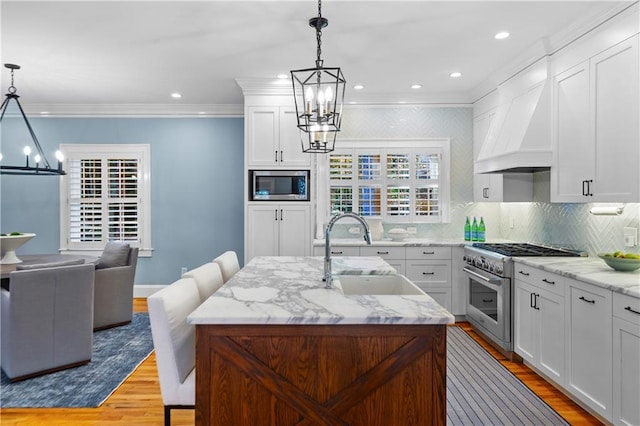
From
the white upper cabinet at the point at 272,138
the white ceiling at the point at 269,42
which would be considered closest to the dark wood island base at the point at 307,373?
the white ceiling at the point at 269,42

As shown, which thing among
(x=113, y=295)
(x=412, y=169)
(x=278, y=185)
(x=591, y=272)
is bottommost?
(x=113, y=295)

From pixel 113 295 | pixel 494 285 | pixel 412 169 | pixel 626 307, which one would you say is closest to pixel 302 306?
pixel 626 307

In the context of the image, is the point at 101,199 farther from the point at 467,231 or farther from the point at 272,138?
the point at 467,231

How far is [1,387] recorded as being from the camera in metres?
2.76

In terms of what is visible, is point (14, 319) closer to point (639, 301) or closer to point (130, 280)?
point (130, 280)

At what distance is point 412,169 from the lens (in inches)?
189

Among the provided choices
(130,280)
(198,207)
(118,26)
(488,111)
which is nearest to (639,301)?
(488,111)

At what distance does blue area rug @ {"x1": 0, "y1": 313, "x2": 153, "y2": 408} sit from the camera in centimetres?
257

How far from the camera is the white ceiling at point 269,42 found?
8.74 feet

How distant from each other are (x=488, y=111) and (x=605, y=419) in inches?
126

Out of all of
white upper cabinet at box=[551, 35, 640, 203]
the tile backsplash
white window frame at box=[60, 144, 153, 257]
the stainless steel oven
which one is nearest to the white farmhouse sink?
the stainless steel oven

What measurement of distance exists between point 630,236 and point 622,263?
0.45m

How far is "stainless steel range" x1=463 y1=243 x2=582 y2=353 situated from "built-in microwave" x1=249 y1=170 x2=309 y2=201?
76.8 inches

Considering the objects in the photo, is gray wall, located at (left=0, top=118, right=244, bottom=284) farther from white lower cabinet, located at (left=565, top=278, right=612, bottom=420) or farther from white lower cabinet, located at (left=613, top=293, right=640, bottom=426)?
white lower cabinet, located at (left=613, top=293, right=640, bottom=426)
